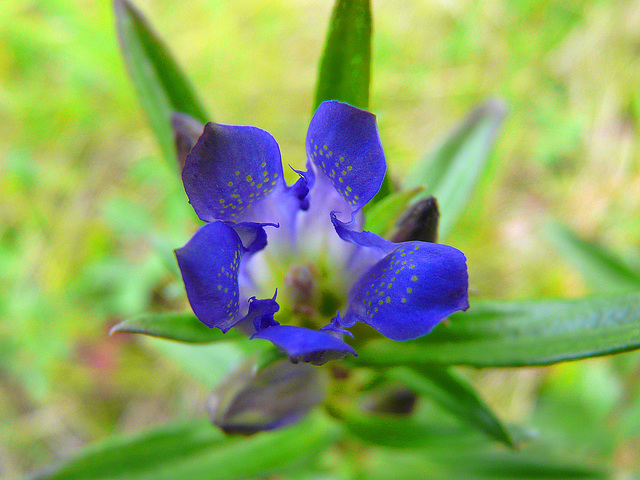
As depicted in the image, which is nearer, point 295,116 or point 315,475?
point 315,475

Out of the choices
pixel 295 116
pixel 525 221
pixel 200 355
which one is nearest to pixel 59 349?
pixel 200 355

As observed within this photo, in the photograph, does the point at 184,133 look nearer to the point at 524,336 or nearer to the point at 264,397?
the point at 264,397


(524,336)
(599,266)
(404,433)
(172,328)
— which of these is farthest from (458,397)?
(599,266)

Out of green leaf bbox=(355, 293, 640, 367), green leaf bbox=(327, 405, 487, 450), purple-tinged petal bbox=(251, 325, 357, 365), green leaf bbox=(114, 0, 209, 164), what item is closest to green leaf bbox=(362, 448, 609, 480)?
green leaf bbox=(327, 405, 487, 450)

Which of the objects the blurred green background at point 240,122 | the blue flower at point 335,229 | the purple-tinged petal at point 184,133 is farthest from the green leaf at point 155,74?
the blurred green background at point 240,122

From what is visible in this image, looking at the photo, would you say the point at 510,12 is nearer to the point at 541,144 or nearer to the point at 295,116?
the point at 541,144

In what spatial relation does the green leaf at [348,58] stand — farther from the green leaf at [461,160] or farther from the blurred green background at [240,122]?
the blurred green background at [240,122]

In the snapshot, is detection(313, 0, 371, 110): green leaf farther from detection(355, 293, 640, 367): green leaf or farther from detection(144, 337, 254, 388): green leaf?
detection(144, 337, 254, 388): green leaf
